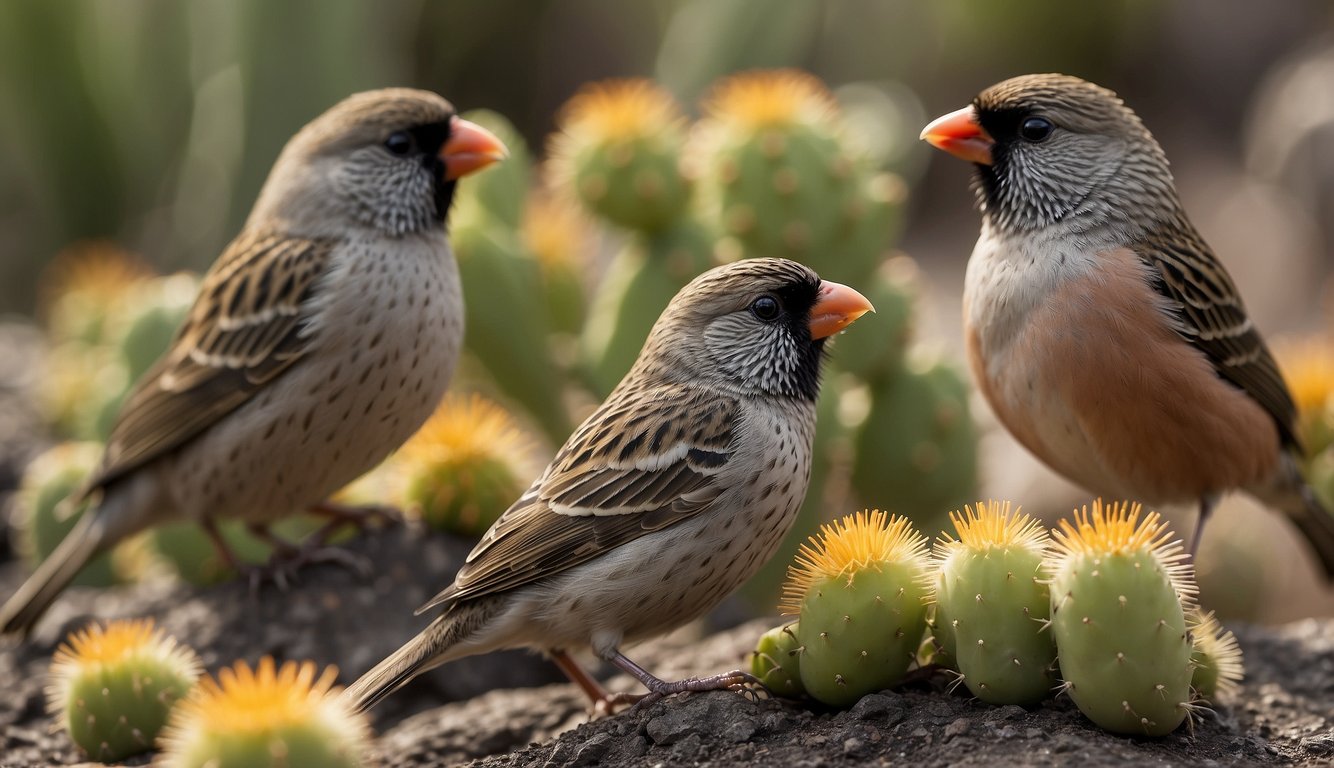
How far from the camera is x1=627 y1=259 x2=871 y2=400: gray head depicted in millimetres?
4215

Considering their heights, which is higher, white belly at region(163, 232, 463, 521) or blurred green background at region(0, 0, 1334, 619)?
blurred green background at region(0, 0, 1334, 619)

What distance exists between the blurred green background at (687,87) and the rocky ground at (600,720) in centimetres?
155

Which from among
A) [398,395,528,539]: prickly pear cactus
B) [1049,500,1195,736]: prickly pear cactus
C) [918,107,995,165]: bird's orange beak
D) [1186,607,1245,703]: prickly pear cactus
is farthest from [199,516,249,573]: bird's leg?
[1186,607,1245,703]: prickly pear cactus

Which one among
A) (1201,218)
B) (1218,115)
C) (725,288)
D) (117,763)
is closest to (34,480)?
(117,763)

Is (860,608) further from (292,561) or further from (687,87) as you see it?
(687,87)

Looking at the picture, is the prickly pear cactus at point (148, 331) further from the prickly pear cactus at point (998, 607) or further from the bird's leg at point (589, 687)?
the prickly pear cactus at point (998, 607)

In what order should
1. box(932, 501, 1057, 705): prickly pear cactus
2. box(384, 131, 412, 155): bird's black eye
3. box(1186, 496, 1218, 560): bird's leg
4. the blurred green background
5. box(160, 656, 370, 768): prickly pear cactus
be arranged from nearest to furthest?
box(160, 656, 370, 768): prickly pear cactus
box(932, 501, 1057, 705): prickly pear cactus
box(1186, 496, 1218, 560): bird's leg
box(384, 131, 412, 155): bird's black eye
the blurred green background

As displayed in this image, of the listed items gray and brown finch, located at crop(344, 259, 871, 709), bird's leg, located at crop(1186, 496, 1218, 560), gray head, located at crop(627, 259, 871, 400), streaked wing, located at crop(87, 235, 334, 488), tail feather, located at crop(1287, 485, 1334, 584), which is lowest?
tail feather, located at crop(1287, 485, 1334, 584)

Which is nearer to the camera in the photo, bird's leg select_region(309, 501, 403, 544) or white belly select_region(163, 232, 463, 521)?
white belly select_region(163, 232, 463, 521)

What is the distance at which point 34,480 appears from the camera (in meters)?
6.18

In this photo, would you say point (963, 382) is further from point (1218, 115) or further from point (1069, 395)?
point (1218, 115)

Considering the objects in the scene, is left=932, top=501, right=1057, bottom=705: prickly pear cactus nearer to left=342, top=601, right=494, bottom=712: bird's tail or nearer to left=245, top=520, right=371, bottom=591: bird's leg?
left=342, top=601, right=494, bottom=712: bird's tail

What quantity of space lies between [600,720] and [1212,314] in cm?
239

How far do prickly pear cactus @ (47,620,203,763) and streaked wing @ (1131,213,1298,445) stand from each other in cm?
322
